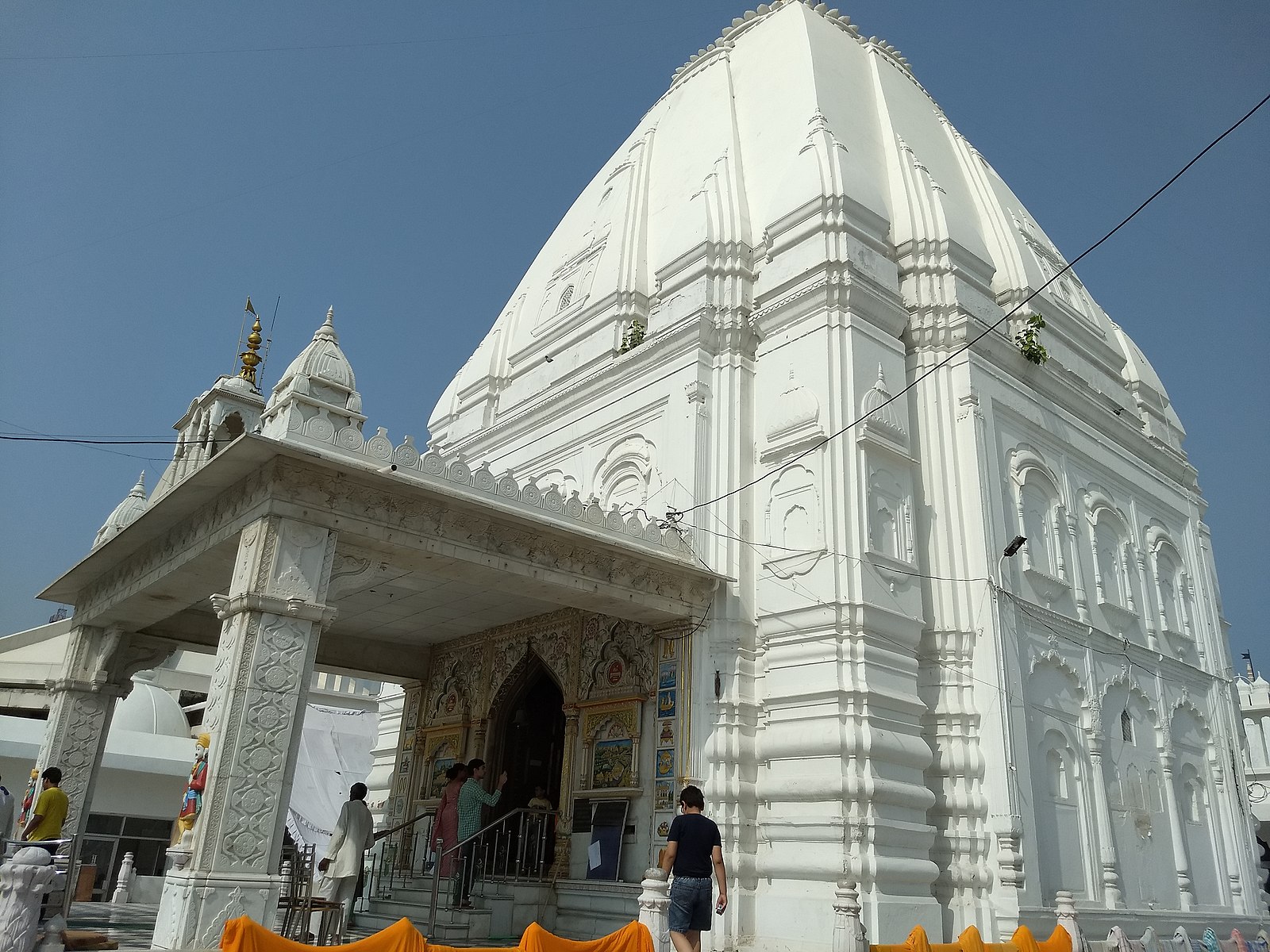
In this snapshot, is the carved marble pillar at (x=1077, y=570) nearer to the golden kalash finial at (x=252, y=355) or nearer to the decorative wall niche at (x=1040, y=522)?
the decorative wall niche at (x=1040, y=522)

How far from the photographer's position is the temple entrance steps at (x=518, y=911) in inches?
435

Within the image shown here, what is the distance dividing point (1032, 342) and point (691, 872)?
11269 millimetres

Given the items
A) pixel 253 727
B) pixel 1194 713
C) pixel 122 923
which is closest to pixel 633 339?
pixel 253 727

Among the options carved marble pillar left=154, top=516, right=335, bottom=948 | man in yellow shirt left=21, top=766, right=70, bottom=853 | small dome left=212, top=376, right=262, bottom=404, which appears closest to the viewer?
carved marble pillar left=154, top=516, right=335, bottom=948

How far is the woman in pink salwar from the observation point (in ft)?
39.2

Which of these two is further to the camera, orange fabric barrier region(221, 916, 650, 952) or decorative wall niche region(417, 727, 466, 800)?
decorative wall niche region(417, 727, 466, 800)

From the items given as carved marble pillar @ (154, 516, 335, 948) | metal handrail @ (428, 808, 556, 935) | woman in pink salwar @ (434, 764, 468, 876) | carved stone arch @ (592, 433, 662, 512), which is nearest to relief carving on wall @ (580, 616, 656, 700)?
metal handrail @ (428, 808, 556, 935)

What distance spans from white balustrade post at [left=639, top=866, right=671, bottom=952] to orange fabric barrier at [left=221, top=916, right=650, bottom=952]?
0.32ft

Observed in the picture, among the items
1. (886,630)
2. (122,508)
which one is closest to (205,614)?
(122,508)

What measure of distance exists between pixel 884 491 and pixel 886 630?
1.87 m

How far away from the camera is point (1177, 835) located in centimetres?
1457

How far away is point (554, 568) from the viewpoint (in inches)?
431

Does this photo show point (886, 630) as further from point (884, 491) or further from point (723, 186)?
point (723, 186)

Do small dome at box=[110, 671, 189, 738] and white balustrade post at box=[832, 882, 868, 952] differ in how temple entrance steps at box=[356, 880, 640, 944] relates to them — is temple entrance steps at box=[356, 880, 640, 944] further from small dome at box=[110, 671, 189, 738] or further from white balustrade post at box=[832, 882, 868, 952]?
small dome at box=[110, 671, 189, 738]
